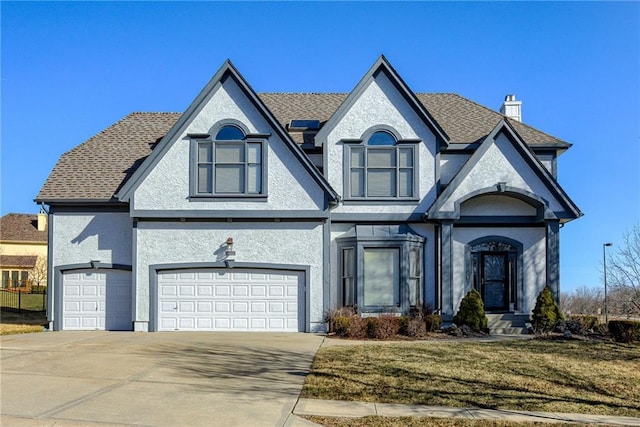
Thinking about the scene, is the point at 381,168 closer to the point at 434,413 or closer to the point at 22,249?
the point at 434,413

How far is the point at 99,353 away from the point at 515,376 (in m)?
9.29

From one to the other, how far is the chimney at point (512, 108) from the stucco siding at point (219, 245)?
1096 centimetres

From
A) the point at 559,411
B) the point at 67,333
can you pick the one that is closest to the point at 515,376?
the point at 559,411

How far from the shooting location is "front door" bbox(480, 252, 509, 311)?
20.6 meters

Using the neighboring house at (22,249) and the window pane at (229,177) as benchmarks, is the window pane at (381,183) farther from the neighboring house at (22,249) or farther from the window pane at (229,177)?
the neighboring house at (22,249)

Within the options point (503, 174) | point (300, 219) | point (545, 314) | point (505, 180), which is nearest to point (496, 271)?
point (545, 314)

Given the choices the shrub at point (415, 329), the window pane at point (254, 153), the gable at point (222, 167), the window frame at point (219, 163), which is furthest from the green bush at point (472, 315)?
the window pane at point (254, 153)

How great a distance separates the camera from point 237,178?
19.1 m

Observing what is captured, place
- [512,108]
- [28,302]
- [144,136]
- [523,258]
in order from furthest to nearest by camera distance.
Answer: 1. [28,302]
2. [512,108]
3. [144,136]
4. [523,258]

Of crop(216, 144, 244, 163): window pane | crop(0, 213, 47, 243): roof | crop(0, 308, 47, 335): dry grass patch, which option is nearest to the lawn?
crop(216, 144, 244, 163): window pane

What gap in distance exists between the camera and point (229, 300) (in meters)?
19.0

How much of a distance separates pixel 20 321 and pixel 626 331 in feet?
71.7

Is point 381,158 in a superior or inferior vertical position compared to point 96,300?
superior

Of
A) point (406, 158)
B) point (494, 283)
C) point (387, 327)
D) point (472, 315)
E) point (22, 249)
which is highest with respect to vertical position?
point (406, 158)
